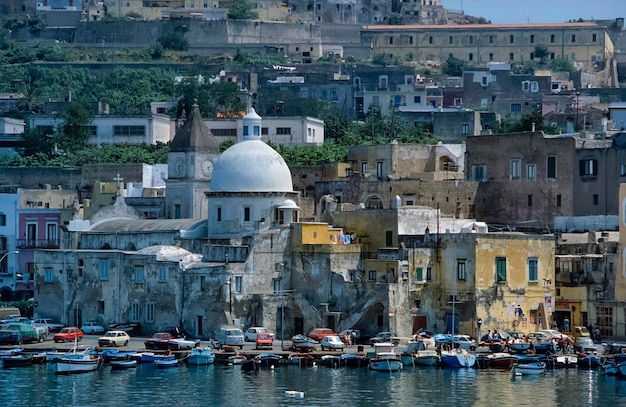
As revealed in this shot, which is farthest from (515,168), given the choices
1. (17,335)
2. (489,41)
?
(489,41)

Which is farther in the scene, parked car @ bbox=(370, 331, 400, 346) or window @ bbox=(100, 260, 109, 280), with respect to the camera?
window @ bbox=(100, 260, 109, 280)

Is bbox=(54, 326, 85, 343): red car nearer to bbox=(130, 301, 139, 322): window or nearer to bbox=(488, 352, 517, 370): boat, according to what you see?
bbox=(130, 301, 139, 322): window

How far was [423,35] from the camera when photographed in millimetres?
166000

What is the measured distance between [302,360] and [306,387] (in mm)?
5158

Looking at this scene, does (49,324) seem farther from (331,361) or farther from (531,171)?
(531,171)

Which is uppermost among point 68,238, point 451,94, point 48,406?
point 451,94

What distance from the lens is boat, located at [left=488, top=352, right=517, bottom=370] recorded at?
76750 millimetres

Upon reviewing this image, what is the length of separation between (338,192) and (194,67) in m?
50.5

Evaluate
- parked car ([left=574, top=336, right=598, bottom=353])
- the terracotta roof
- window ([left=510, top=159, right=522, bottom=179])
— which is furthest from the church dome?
the terracotta roof

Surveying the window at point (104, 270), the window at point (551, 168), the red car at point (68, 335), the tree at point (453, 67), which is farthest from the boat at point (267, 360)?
the tree at point (453, 67)

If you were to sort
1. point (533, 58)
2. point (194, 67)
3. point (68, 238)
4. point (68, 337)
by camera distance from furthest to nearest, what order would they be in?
point (533, 58) < point (194, 67) < point (68, 238) < point (68, 337)

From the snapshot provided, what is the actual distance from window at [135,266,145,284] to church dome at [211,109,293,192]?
17.1ft

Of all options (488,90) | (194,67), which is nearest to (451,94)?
(488,90)

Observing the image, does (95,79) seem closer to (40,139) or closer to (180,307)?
(40,139)
